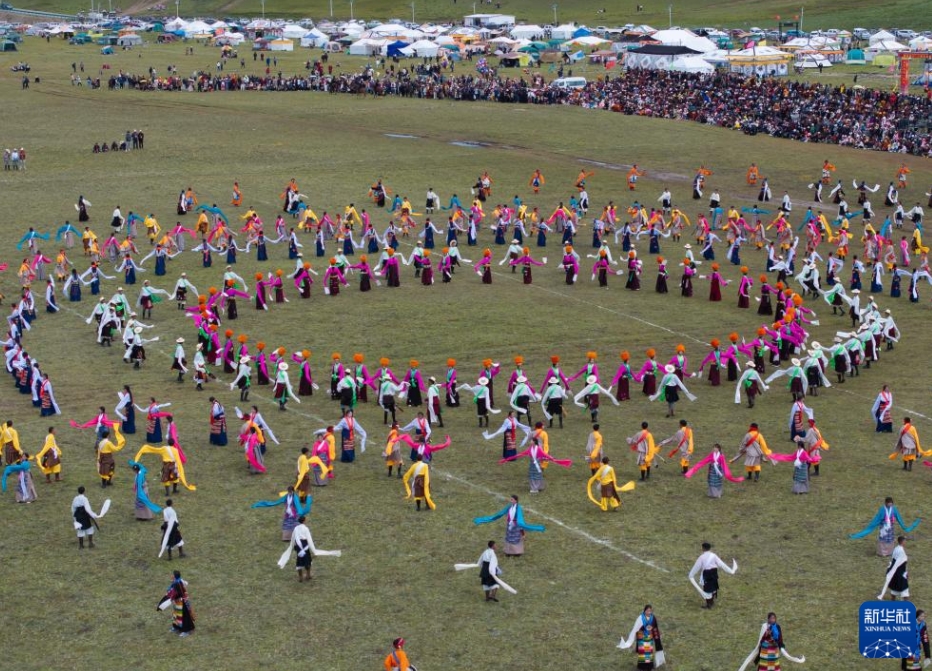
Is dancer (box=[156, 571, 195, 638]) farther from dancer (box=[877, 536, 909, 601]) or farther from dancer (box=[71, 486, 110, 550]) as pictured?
dancer (box=[877, 536, 909, 601])

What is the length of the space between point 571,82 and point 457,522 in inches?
2964

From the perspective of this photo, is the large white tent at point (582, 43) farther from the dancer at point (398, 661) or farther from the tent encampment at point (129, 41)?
the dancer at point (398, 661)

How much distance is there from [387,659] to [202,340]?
1840cm

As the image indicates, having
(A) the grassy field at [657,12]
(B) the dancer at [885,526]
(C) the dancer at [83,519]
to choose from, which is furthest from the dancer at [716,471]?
(A) the grassy field at [657,12]

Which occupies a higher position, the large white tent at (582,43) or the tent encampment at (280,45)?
the large white tent at (582,43)

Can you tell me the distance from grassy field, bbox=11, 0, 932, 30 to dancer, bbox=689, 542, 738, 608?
459 ft

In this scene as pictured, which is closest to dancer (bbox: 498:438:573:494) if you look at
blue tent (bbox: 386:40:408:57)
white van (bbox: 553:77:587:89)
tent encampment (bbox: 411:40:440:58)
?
white van (bbox: 553:77:587:89)

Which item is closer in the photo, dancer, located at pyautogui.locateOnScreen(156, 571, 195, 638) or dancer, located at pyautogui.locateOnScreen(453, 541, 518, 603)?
dancer, located at pyautogui.locateOnScreen(156, 571, 195, 638)

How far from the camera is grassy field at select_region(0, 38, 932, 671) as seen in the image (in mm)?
21141

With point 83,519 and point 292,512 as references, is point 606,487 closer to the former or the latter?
point 292,512

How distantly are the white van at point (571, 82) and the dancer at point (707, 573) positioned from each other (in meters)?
76.4

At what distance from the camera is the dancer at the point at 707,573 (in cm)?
2191

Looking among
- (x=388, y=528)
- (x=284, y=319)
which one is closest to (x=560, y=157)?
(x=284, y=319)

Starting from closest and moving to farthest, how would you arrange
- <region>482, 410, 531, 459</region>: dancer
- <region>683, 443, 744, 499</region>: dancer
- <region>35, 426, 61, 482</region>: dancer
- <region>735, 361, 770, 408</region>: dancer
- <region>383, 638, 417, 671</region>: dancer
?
<region>383, 638, 417, 671</region>: dancer
<region>683, 443, 744, 499</region>: dancer
<region>35, 426, 61, 482</region>: dancer
<region>482, 410, 531, 459</region>: dancer
<region>735, 361, 770, 408</region>: dancer
